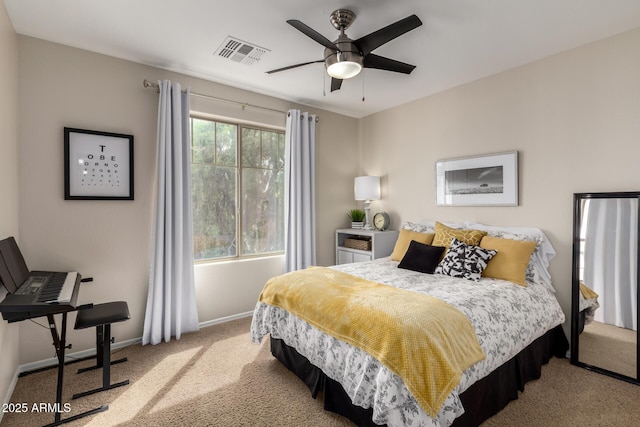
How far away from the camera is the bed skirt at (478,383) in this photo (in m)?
1.79

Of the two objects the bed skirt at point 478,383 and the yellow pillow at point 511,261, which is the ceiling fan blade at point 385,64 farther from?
the bed skirt at point 478,383

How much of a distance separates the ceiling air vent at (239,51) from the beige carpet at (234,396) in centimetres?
266

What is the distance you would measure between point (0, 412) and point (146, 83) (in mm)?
2605

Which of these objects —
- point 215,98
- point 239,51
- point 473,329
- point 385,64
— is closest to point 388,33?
point 385,64

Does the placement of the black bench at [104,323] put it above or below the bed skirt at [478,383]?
above

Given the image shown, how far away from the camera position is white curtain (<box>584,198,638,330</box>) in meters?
2.35

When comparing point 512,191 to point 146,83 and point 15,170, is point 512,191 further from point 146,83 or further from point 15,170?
point 15,170

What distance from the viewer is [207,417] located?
196 centimetres

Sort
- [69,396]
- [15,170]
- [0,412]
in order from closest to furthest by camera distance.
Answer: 1. [0,412]
2. [69,396]
3. [15,170]

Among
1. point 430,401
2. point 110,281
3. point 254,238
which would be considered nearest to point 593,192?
point 430,401

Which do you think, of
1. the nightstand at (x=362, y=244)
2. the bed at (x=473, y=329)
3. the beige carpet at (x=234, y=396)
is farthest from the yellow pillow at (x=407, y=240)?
the beige carpet at (x=234, y=396)

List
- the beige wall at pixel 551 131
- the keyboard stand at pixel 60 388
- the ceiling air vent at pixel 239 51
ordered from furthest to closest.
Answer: the ceiling air vent at pixel 239 51 → the beige wall at pixel 551 131 → the keyboard stand at pixel 60 388

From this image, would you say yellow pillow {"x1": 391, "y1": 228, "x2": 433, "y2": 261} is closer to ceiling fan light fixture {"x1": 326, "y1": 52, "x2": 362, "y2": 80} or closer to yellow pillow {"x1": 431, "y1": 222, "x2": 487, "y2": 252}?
yellow pillow {"x1": 431, "y1": 222, "x2": 487, "y2": 252}

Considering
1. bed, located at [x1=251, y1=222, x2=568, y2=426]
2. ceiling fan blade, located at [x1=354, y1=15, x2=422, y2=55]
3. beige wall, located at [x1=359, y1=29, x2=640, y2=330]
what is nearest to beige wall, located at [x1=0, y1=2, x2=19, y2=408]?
bed, located at [x1=251, y1=222, x2=568, y2=426]
